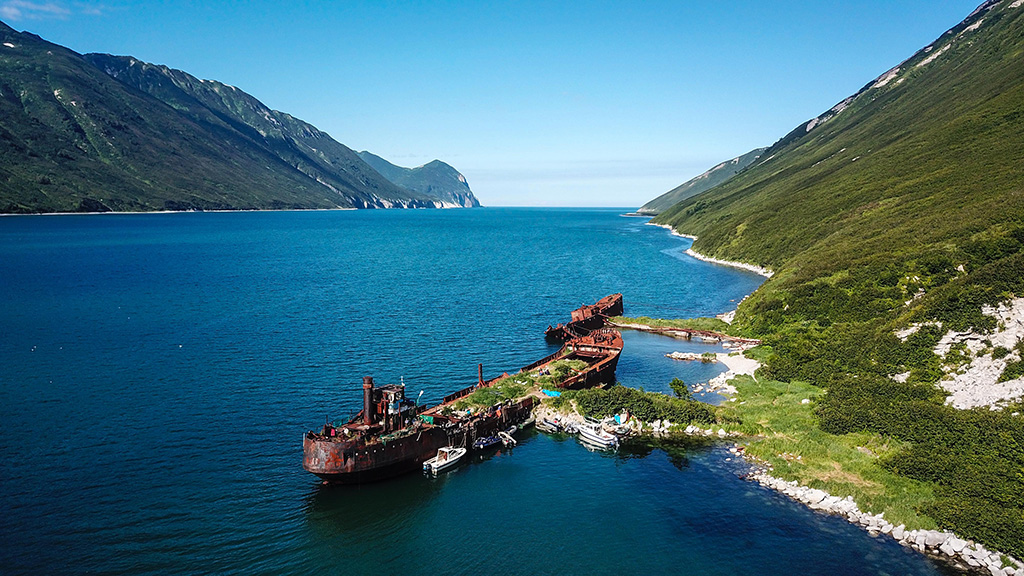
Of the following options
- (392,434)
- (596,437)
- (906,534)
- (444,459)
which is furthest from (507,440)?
(906,534)

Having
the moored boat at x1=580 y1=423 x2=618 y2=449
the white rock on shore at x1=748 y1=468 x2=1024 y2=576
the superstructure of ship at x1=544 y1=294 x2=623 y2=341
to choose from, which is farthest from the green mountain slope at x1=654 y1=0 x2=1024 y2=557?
the superstructure of ship at x1=544 y1=294 x2=623 y2=341

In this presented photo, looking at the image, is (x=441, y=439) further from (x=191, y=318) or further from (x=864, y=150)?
(x=864, y=150)

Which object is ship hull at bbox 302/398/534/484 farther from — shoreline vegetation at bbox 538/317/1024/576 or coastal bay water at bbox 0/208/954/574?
shoreline vegetation at bbox 538/317/1024/576

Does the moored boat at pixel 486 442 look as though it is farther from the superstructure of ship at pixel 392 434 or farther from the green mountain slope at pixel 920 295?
the green mountain slope at pixel 920 295

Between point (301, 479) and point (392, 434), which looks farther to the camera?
point (392, 434)

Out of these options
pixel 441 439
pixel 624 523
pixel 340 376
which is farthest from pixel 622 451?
pixel 340 376

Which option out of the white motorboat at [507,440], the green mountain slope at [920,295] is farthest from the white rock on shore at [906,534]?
the white motorboat at [507,440]

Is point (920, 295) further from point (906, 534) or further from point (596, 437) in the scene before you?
point (596, 437)
